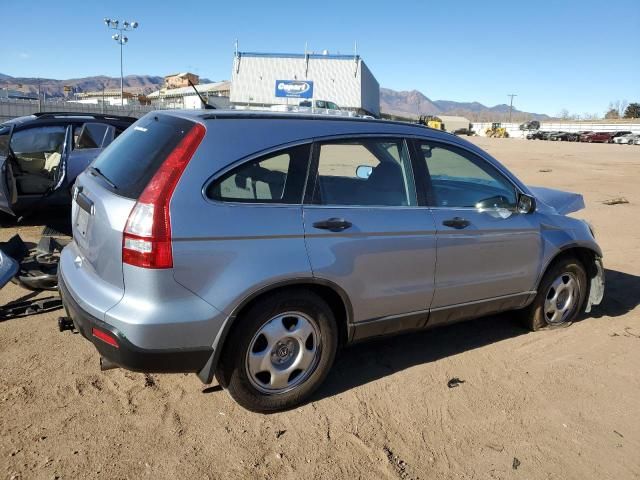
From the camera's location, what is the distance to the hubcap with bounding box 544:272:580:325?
15.2ft

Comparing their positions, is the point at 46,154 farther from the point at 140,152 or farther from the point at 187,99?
the point at 187,99

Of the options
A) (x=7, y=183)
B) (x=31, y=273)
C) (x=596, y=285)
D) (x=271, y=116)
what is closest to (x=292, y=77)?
(x=7, y=183)

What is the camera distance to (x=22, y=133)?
7.88 m

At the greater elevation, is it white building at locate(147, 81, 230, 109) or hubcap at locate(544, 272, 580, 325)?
white building at locate(147, 81, 230, 109)

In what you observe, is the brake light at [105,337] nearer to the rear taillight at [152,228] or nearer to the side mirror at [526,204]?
the rear taillight at [152,228]

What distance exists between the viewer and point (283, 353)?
322 cm

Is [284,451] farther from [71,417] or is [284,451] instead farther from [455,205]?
[455,205]

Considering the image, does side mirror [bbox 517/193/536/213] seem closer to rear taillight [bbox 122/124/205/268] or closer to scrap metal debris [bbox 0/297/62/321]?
rear taillight [bbox 122/124/205/268]

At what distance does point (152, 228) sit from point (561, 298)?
3.68 metres

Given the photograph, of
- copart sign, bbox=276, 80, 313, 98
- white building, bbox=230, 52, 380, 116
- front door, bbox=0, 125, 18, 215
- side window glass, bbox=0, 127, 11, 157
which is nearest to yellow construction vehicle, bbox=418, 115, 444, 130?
front door, bbox=0, 125, 18, 215

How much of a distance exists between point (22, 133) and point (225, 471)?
7.05 metres

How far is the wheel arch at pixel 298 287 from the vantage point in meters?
2.88

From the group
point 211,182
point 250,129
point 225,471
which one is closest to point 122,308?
point 211,182

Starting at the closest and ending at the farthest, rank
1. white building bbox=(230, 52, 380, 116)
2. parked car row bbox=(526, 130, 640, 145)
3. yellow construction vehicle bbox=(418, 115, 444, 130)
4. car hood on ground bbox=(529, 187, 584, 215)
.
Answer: car hood on ground bbox=(529, 187, 584, 215), yellow construction vehicle bbox=(418, 115, 444, 130), white building bbox=(230, 52, 380, 116), parked car row bbox=(526, 130, 640, 145)
